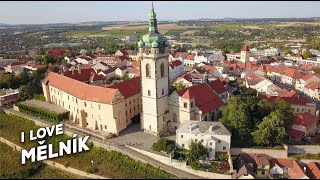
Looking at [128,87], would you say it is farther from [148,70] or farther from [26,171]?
[26,171]

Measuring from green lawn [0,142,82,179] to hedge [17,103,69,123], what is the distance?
36.9 ft

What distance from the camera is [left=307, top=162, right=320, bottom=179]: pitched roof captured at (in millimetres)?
48800

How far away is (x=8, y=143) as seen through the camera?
226 feet

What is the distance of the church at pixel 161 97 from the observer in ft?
188

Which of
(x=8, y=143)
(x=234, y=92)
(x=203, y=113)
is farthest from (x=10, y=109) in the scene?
(x=234, y=92)

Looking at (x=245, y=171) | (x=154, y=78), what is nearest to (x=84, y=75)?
(x=154, y=78)

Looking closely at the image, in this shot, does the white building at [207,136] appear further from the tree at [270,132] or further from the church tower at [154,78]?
the church tower at [154,78]

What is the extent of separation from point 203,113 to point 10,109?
2009 inches

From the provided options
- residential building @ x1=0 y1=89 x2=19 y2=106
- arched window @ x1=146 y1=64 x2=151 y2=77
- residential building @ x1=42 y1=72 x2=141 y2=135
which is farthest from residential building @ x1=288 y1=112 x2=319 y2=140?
residential building @ x1=0 y1=89 x2=19 y2=106

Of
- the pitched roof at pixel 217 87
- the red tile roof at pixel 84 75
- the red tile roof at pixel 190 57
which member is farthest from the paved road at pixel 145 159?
the red tile roof at pixel 190 57

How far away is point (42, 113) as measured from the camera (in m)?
75.0

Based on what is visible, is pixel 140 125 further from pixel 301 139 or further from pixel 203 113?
pixel 301 139

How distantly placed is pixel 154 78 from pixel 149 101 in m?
5.00

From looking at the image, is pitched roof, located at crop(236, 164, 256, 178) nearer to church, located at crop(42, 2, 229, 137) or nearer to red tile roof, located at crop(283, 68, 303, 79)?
church, located at crop(42, 2, 229, 137)
